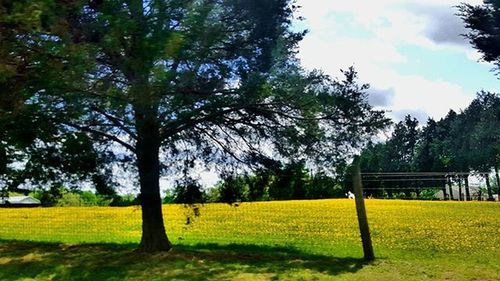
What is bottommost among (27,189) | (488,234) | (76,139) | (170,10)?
(488,234)

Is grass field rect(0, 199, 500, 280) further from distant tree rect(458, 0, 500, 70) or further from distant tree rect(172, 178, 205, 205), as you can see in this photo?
distant tree rect(458, 0, 500, 70)

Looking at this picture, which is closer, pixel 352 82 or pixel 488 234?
pixel 352 82

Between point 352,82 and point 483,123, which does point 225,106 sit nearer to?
point 352,82

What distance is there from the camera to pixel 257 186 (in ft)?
44.2

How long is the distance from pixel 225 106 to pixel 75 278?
4.26 metres

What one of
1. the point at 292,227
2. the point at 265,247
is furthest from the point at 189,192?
the point at 292,227

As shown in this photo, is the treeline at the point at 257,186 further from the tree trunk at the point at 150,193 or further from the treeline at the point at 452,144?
the treeline at the point at 452,144

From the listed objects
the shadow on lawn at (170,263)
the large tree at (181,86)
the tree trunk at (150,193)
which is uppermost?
the large tree at (181,86)

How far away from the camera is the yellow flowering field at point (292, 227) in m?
12.3

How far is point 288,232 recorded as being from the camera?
14352mm

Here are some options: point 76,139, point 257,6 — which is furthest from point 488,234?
point 76,139

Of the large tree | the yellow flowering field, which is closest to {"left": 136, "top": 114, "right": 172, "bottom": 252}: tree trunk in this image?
the large tree

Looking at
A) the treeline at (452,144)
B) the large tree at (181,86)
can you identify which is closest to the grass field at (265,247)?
the large tree at (181,86)

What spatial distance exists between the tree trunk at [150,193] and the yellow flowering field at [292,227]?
56.5 inches
